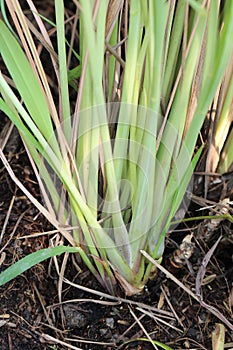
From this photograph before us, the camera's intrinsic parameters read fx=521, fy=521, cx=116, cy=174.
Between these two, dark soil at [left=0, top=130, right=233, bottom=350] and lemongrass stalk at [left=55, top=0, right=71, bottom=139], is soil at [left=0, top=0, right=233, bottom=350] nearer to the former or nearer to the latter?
dark soil at [left=0, top=130, right=233, bottom=350]

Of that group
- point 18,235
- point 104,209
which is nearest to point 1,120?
point 18,235

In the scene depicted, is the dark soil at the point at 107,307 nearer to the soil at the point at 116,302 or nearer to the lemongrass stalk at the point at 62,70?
the soil at the point at 116,302

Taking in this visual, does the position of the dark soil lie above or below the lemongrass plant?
below

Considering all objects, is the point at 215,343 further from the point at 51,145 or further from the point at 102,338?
the point at 51,145

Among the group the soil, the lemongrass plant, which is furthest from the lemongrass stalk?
the soil

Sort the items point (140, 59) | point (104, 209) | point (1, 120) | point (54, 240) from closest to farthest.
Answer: point (140, 59)
point (104, 209)
point (54, 240)
point (1, 120)

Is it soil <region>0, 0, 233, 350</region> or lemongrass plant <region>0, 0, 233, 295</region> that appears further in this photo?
soil <region>0, 0, 233, 350</region>

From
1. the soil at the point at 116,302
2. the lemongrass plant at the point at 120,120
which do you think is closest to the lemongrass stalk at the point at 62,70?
the lemongrass plant at the point at 120,120
